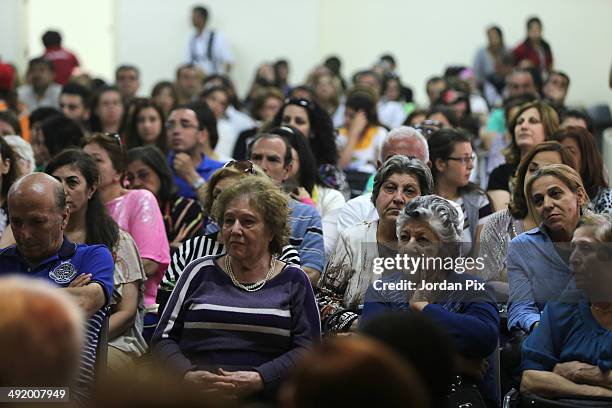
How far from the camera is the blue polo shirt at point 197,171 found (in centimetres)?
741

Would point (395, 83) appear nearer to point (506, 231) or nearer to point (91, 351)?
point (506, 231)

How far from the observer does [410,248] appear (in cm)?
457

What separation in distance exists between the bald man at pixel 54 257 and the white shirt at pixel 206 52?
11786mm

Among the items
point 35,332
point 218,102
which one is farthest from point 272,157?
point 218,102

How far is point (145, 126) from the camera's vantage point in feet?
27.4

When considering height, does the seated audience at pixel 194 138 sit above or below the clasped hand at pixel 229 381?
above

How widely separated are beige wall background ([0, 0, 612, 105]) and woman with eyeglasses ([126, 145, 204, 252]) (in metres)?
10.1

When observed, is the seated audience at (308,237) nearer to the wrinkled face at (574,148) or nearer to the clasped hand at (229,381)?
the clasped hand at (229,381)

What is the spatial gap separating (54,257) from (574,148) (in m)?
3.06

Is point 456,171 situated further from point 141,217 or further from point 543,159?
point 141,217

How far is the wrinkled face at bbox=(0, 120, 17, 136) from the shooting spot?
7.80 m

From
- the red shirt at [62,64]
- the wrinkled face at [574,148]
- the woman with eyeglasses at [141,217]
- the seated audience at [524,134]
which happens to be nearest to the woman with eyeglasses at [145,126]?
the woman with eyeglasses at [141,217]

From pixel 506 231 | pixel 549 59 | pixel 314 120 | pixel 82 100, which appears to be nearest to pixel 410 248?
pixel 506 231

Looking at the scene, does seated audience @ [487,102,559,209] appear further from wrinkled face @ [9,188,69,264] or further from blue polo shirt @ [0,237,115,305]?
wrinkled face @ [9,188,69,264]
